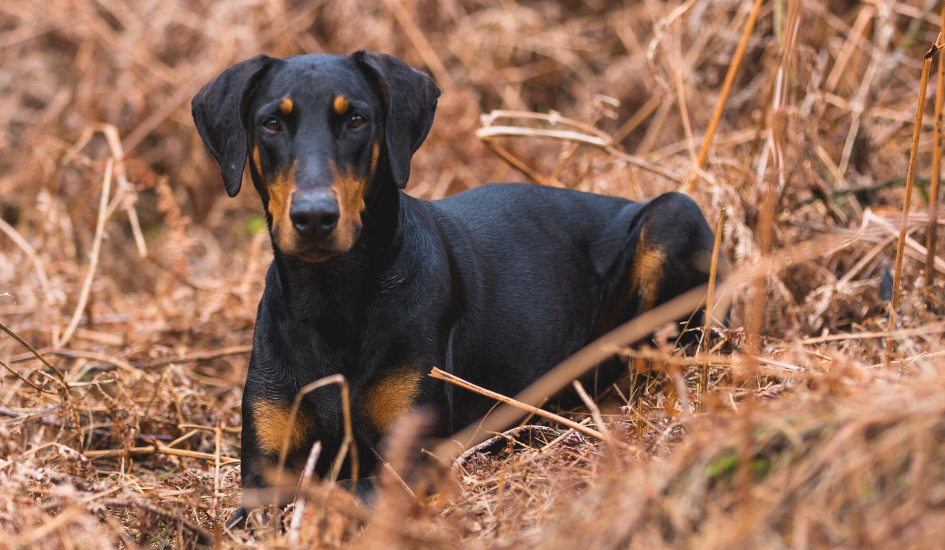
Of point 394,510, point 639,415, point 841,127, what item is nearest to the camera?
point 394,510

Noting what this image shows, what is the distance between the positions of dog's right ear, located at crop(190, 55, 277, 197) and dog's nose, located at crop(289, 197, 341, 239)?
50 cm

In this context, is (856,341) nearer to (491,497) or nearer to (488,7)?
(491,497)

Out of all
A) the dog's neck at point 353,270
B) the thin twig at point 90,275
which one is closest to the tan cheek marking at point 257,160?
the dog's neck at point 353,270

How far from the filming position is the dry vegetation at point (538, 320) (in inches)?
88.8

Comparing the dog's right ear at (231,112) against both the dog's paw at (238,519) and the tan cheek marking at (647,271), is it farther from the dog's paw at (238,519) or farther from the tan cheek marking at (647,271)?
the tan cheek marking at (647,271)

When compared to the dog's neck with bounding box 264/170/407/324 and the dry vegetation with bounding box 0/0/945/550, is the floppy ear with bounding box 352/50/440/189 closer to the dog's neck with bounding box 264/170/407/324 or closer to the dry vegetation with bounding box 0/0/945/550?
the dog's neck with bounding box 264/170/407/324

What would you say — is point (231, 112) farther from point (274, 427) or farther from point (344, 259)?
point (274, 427)

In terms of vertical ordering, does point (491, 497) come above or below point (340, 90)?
below

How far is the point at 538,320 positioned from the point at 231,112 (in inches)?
66.2

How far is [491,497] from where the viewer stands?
3.01 meters

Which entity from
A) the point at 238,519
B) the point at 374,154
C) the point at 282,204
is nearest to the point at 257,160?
the point at 282,204

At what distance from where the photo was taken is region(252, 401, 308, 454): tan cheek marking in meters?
3.48

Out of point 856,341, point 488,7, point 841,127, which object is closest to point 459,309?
point 856,341

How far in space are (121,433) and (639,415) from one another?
2360 mm
